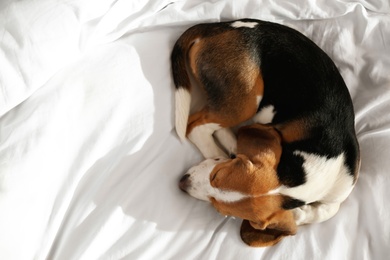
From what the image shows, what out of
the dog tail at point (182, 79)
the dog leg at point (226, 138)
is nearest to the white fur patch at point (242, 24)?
the dog tail at point (182, 79)

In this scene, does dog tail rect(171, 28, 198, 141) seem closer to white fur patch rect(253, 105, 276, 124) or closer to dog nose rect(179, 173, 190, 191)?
dog nose rect(179, 173, 190, 191)

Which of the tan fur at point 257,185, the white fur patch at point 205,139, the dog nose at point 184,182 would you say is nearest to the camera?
the tan fur at point 257,185

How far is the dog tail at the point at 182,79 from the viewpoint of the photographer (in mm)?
1796

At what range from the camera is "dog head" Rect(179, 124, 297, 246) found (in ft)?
5.32

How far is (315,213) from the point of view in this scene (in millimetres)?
1831

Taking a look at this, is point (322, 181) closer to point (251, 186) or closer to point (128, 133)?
point (251, 186)

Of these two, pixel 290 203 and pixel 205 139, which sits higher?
pixel 205 139

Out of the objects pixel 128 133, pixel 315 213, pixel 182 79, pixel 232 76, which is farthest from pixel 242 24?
pixel 315 213

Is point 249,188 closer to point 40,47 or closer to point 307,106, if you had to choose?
point 307,106

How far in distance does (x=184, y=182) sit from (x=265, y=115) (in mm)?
456

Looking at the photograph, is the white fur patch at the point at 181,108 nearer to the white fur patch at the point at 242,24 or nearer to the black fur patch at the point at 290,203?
the white fur patch at the point at 242,24

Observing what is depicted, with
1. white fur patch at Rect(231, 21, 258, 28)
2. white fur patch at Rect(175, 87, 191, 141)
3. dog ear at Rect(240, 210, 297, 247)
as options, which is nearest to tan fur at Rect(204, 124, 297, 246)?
dog ear at Rect(240, 210, 297, 247)

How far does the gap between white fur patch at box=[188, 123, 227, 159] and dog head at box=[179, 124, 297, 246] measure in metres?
0.08

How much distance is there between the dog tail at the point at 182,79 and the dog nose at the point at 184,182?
17cm
